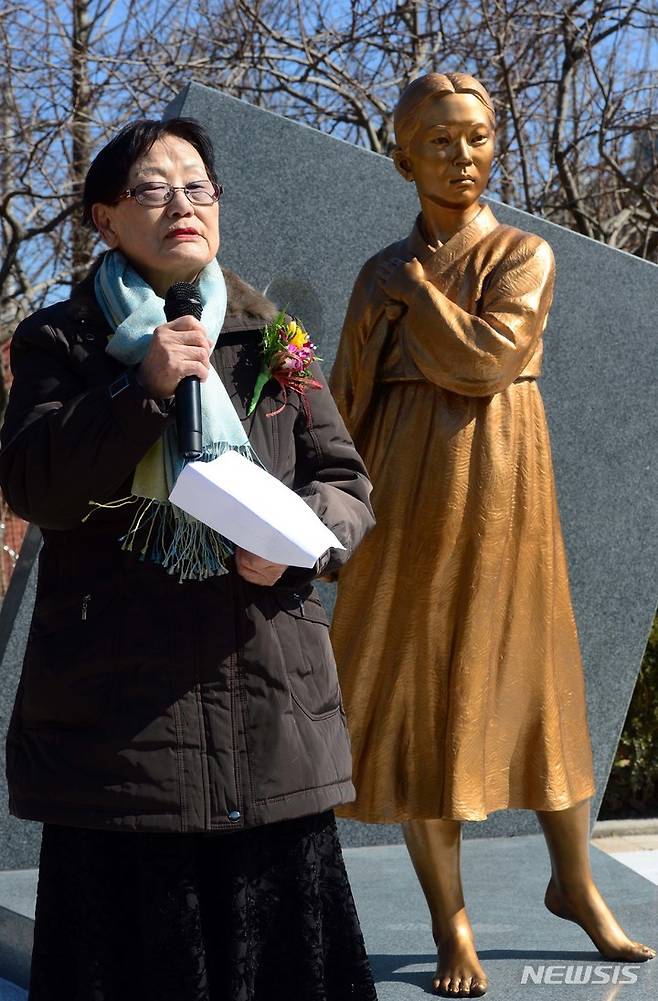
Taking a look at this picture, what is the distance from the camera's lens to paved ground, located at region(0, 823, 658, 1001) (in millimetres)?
3238

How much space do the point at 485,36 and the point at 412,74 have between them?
66cm

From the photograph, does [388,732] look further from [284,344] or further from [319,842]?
[284,344]

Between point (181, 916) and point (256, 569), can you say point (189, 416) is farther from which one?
point (181, 916)

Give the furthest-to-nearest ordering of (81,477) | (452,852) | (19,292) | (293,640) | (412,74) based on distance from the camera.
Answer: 1. (19,292)
2. (412,74)
3. (452,852)
4. (293,640)
5. (81,477)

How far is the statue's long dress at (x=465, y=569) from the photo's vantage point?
3.12 m

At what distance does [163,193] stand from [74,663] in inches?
29.2

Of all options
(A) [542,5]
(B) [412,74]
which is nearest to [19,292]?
(B) [412,74]

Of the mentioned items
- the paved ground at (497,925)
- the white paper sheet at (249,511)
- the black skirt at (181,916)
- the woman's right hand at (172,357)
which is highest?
the woman's right hand at (172,357)

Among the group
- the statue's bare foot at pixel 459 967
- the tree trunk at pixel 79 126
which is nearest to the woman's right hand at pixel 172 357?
the statue's bare foot at pixel 459 967

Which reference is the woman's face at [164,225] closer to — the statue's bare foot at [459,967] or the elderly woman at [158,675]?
the elderly woman at [158,675]

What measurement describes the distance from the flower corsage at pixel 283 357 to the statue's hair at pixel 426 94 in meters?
1.18

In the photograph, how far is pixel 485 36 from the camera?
890cm

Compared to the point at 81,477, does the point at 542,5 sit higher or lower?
higher

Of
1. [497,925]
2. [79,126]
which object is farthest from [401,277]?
[79,126]
